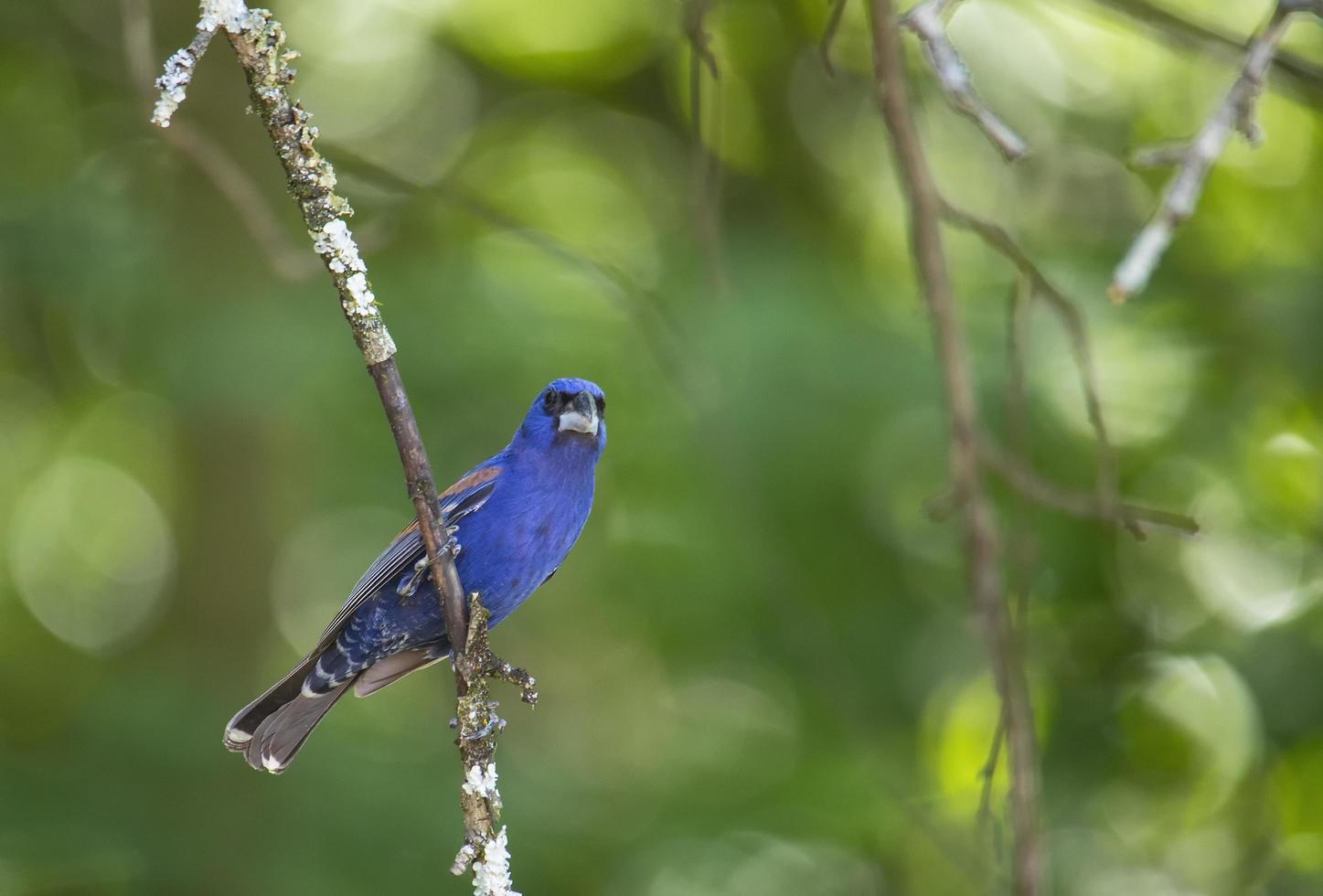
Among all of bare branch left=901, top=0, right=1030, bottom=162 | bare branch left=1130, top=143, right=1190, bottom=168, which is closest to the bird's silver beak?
bare branch left=901, top=0, right=1030, bottom=162

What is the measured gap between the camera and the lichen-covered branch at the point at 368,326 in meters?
2.46

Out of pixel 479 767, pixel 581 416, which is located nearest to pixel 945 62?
pixel 479 767

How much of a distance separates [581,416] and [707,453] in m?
2.26

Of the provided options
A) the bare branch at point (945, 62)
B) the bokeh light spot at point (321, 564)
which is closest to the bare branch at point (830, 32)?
the bare branch at point (945, 62)

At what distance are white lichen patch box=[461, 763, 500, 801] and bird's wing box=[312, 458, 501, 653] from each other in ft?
4.39

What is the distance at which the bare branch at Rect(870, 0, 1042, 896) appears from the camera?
9.32 ft

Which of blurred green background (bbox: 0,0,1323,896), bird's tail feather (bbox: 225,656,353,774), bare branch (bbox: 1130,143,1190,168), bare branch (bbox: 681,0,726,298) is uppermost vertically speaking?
A: blurred green background (bbox: 0,0,1323,896)

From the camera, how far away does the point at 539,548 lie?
174 inches

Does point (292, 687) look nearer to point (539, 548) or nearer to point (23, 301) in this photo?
point (539, 548)

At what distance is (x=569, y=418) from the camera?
4426mm

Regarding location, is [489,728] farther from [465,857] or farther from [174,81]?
[174,81]

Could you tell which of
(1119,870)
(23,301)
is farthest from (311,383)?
(1119,870)

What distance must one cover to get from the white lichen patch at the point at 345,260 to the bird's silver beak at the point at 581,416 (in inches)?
67.6

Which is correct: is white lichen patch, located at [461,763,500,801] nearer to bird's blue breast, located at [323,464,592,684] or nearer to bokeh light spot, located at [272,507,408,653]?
bird's blue breast, located at [323,464,592,684]
